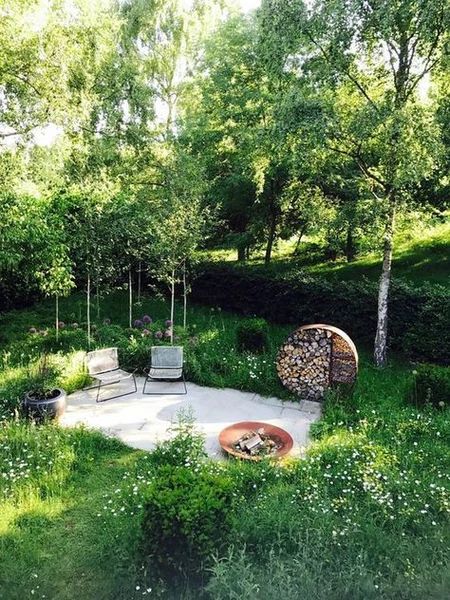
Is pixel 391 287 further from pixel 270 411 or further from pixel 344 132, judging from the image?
pixel 270 411

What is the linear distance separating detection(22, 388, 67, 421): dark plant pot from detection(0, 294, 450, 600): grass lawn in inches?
13.6

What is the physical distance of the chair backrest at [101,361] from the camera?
7699 millimetres

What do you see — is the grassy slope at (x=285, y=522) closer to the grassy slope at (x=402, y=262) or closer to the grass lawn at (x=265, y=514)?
the grass lawn at (x=265, y=514)

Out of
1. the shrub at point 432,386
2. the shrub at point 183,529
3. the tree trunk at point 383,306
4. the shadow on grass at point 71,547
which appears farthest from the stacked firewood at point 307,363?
the shrub at point 183,529

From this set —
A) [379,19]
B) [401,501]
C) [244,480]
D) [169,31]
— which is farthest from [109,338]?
[169,31]

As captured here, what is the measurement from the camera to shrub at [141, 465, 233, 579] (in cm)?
368

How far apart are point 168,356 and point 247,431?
2.35 meters

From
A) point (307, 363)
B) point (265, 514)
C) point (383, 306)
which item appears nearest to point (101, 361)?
point (307, 363)

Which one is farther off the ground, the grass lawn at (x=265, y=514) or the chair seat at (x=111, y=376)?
the chair seat at (x=111, y=376)

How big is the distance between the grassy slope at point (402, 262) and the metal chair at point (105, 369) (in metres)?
5.20

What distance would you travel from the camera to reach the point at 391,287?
9.03 metres

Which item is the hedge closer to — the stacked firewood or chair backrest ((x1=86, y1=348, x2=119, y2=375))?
the stacked firewood

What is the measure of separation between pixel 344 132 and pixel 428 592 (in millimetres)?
6861

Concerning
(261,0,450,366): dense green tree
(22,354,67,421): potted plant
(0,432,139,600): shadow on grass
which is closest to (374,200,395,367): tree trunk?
(261,0,450,366): dense green tree
